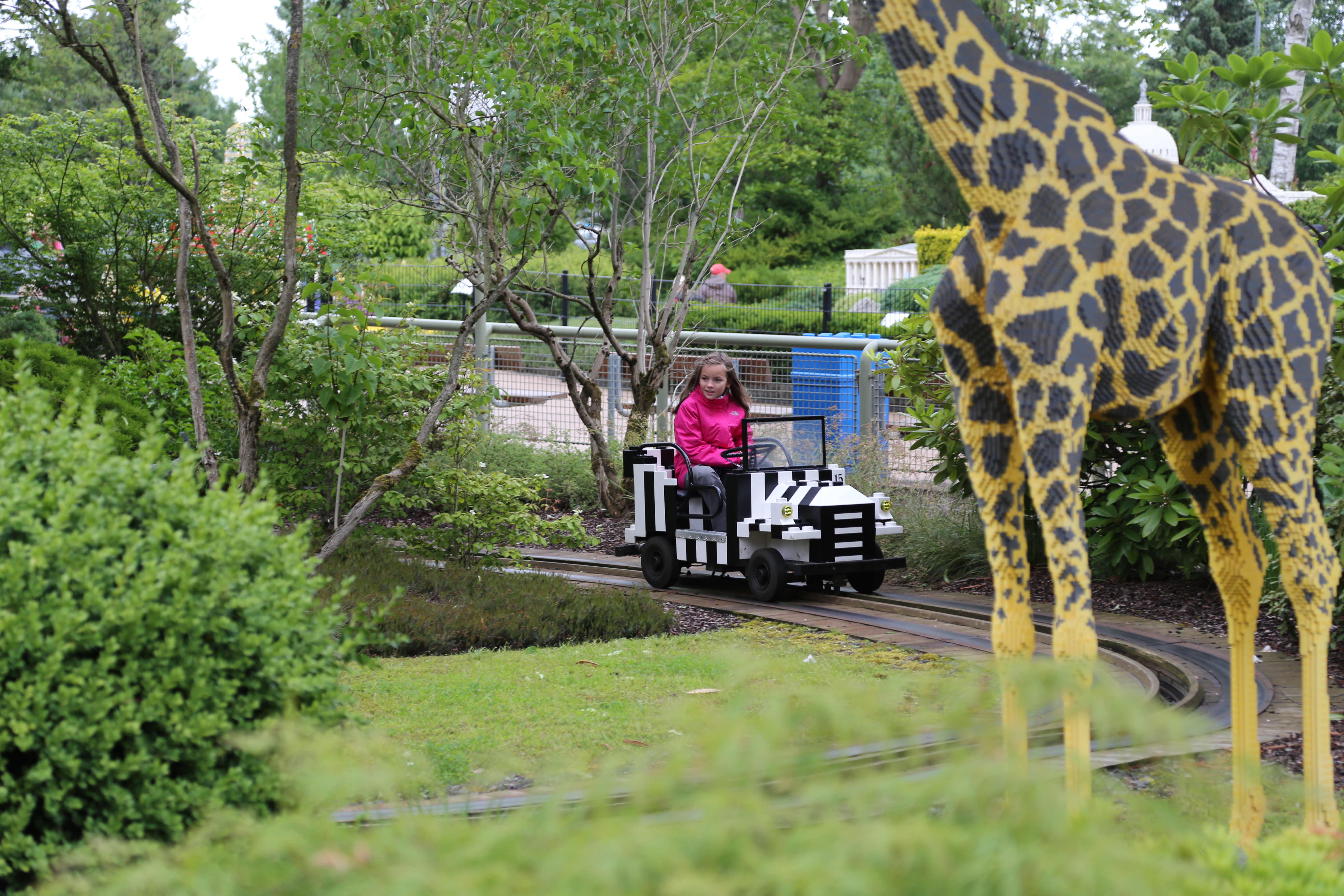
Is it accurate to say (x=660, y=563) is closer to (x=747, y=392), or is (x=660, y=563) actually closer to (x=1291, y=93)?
(x=747, y=392)

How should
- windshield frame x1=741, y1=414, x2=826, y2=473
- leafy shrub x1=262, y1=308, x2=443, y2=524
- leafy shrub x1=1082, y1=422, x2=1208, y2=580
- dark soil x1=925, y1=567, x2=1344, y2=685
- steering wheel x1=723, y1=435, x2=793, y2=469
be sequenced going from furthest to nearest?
steering wheel x1=723, y1=435, x2=793, y2=469, windshield frame x1=741, y1=414, x2=826, y2=473, leafy shrub x1=262, y1=308, x2=443, y2=524, leafy shrub x1=1082, y1=422, x2=1208, y2=580, dark soil x1=925, y1=567, x2=1344, y2=685

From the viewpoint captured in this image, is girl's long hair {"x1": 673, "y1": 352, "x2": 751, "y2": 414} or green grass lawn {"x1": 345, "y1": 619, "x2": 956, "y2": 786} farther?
girl's long hair {"x1": 673, "y1": 352, "x2": 751, "y2": 414}

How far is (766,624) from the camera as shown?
7664mm

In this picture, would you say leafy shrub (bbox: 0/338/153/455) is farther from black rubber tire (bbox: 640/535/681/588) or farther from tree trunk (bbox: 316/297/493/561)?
black rubber tire (bbox: 640/535/681/588)

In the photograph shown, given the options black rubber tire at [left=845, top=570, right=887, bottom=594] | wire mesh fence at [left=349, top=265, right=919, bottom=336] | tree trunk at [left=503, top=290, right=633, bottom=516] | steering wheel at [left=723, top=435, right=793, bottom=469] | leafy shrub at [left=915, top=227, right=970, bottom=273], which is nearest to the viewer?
black rubber tire at [left=845, top=570, right=887, bottom=594]

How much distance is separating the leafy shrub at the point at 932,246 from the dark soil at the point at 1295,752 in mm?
21167

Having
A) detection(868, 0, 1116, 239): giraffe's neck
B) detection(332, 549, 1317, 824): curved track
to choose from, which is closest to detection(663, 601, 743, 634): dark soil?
detection(332, 549, 1317, 824): curved track

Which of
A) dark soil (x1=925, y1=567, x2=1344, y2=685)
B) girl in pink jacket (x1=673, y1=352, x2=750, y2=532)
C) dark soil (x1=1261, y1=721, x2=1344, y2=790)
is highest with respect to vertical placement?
girl in pink jacket (x1=673, y1=352, x2=750, y2=532)

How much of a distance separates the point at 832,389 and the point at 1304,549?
8.28m

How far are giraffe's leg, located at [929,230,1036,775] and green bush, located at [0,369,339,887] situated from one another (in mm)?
1900

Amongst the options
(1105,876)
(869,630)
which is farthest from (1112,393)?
(869,630)

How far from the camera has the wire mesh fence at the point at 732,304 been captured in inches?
899

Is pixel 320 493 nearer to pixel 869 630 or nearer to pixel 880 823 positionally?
pixel 869 630

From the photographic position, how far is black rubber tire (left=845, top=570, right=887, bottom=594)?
328 inches
